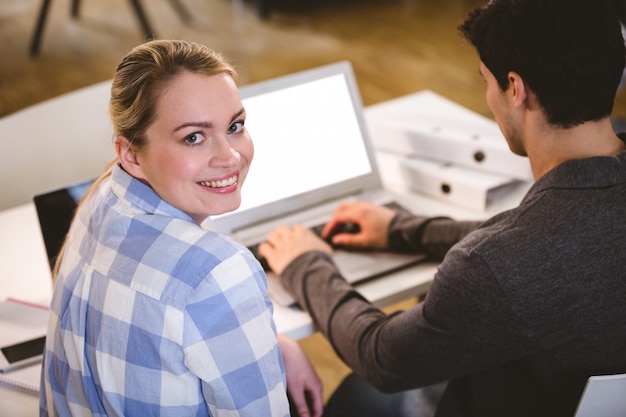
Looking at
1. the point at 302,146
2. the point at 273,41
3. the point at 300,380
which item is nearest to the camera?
the point at 300,380

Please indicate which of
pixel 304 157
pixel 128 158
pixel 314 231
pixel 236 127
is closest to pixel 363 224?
pixel 314 231

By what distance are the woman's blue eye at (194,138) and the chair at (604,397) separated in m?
0.66

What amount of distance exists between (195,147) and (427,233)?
70 cm

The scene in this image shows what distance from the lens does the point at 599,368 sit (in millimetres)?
1291

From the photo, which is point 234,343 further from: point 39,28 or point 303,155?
point 39,28

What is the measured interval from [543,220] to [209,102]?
0.53 meters

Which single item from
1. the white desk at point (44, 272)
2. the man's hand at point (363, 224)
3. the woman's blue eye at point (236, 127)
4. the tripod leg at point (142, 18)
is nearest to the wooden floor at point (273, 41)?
the tripod leg at point (142, 18)

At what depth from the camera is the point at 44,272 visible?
184 centimetres

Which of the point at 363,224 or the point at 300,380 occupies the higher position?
the point at 363,224

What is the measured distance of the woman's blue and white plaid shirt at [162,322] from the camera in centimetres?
116

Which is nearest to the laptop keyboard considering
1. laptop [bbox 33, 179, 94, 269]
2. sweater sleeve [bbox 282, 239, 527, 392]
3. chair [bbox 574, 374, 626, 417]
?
sweater sleeve [bbox 282, 239, 527, 392]

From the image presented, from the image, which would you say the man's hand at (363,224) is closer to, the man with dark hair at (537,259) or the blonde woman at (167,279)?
the man with dark hair at (537,259)

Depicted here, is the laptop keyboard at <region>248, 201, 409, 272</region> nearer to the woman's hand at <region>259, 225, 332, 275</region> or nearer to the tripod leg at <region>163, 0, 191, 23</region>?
the woman's hand at <region>259, 225, 332, 275</region>

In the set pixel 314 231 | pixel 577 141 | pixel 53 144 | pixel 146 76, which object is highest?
pixel 146 76
